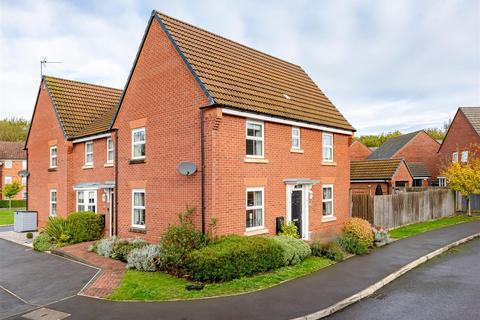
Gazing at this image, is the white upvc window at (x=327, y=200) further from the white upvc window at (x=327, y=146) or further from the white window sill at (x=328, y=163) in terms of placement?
the white upvc window at (x=327, y=146)

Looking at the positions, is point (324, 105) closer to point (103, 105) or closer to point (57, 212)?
point (103, 105)

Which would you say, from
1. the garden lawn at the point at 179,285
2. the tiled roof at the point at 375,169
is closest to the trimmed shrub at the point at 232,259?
the garden lawn at the point at 179,285

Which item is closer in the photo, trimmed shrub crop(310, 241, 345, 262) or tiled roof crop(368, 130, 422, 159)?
trimmed shrub crop(310, 241, 345, 262)

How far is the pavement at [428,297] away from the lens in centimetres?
822

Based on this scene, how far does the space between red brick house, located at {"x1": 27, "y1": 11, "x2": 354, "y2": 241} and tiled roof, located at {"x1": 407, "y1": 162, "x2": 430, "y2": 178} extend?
2805cm

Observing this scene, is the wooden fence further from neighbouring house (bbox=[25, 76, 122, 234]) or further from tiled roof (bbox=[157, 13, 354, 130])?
neighbouring house (bbox=[25, 76, 122, 234])

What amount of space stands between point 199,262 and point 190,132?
16.0 ft

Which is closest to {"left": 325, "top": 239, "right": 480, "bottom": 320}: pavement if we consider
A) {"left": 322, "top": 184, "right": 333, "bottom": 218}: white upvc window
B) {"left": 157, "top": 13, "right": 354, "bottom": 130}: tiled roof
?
{"left": 322, "top": 184, "right": 333, "bottom": 218}: white upvc window

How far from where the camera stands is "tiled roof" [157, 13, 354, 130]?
1350 centimetres

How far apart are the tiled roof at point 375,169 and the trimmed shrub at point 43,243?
19.6 meters

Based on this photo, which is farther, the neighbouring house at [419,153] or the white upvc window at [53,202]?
the neighbouring house at [419,153]

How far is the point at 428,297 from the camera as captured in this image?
30.8 ft

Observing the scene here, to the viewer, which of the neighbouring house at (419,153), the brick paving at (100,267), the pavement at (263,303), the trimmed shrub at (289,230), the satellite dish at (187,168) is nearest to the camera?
the pavement at (263,303)

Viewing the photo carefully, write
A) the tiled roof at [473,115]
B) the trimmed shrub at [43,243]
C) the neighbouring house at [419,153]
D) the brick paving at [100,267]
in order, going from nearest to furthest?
the brick paving at [100,267] → the trimmed shrub at [43,243] → the tiled roof at [473,115] → the neighbouring house at [419,153]
